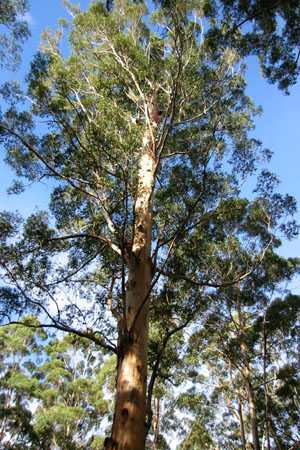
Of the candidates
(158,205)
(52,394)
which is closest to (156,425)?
(52,394)

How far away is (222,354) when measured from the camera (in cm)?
1198

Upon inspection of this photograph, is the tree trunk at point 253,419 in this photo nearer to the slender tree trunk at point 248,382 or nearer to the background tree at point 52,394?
Answer: the slender tree trunk at point 248,382

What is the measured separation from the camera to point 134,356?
12.8 ft

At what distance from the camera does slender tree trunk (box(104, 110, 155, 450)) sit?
3.40m

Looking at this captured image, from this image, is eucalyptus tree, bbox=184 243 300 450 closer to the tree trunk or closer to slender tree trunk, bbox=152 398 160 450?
the tree trunk

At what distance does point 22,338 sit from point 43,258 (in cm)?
1316

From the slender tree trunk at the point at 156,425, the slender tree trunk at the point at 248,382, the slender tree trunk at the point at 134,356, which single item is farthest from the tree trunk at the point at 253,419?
the slender tree trunk at the point at 156,425

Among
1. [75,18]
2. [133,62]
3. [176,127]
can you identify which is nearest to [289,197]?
[176,127]

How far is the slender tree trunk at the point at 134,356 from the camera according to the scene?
3396 millimetres

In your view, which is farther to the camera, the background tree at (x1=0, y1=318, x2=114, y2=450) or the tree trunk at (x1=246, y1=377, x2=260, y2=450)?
the background tree at (x1=0, y1=318, x2=114, y2=450)

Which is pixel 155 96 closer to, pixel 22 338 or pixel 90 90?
pixel 90 90

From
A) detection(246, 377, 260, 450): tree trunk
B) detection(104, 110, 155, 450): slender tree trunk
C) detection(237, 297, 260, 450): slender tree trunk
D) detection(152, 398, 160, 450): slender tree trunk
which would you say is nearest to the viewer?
detection(104, 110, 155, 450): slender tree trunk

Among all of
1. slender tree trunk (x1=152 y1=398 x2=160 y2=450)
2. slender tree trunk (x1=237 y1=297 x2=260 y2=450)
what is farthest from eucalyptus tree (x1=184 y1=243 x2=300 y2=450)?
→ slender tree trunk (x1=152 y1=398 x2=160 y2=450)

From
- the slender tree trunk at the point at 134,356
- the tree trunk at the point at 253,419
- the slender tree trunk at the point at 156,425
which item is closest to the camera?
the slender tree trunk at the point at 134,356
